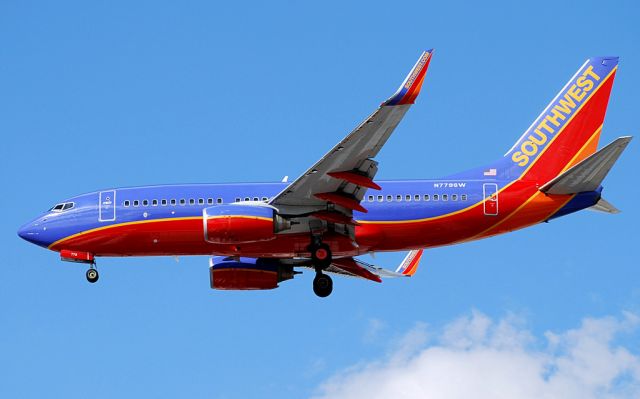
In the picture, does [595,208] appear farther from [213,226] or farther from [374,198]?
[213,226]

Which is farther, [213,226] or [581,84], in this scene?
[581,84]

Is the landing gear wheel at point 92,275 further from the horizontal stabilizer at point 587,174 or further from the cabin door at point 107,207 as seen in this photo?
the horizontal stabilizer at point 587,174

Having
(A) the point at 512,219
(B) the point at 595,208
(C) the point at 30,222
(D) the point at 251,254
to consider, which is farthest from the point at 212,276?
(B) the point at 595,208

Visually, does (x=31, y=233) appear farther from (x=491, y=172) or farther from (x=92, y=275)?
(x=491, y=172)

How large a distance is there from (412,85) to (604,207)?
42.7 ft

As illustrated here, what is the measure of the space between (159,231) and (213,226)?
3.54 meters

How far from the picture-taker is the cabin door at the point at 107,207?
51.6 m

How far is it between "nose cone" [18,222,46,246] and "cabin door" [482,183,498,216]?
60.9ft

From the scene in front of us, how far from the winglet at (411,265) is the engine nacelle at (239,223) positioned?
11555 millimetres

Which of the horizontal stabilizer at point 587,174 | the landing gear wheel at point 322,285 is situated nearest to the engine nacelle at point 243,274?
the landing gear wheel at point 322,285

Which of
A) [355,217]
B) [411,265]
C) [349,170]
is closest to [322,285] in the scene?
[355,217]

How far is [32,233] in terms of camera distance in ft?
172

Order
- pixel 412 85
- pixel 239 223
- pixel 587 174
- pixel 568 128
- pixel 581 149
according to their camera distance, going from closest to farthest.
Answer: pixel 412 85
pixel 239 223
pixel 587 174
pixel 581 149
pixel 568 128

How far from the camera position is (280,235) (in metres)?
50.0
